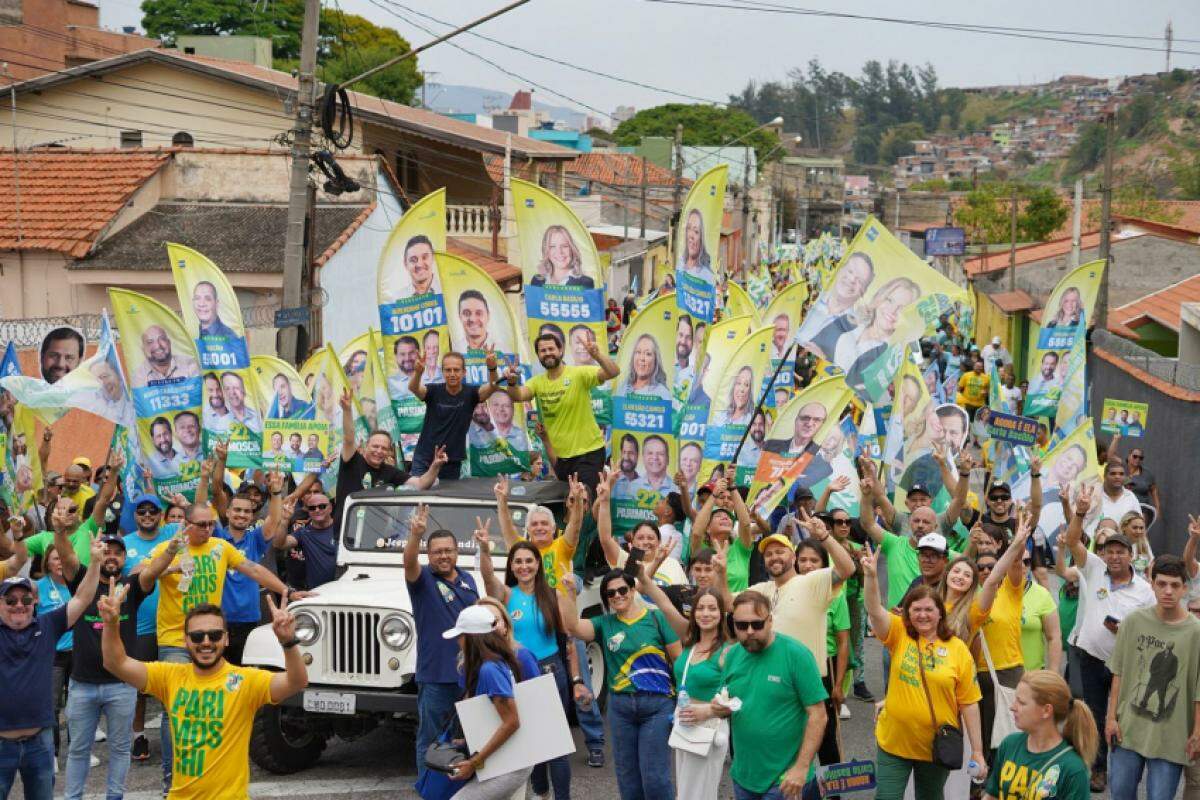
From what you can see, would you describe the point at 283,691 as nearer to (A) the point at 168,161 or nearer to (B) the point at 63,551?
(B) the point at 63,551

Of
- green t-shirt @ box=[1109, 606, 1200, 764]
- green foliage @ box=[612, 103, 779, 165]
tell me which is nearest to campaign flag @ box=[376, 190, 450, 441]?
green t-shirt @ box=[1109, 606, 1200, 764]

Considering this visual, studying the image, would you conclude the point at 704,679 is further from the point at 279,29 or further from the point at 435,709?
the point at 279,29

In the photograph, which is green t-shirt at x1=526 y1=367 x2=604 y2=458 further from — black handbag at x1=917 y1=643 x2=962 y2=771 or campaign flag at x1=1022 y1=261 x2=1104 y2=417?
campaign flag at x1=1022 y1=261 x2=1104 y2=417

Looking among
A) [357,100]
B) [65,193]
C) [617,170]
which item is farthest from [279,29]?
[65,193]

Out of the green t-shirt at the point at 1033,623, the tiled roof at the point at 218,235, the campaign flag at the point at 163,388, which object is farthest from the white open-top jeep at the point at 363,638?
the tiled roof at the point at 218,235

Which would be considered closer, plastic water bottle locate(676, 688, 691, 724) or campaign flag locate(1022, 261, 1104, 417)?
plastic water bottle locate(676, 688, 691, 724)

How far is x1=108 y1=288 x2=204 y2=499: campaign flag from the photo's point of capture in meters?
12.5

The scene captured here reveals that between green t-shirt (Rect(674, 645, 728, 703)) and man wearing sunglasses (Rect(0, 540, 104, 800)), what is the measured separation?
9.65 ft

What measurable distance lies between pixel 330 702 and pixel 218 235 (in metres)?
16.4

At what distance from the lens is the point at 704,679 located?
7.38 metres

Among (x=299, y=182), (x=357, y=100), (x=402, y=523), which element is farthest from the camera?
(x=357, y=100)

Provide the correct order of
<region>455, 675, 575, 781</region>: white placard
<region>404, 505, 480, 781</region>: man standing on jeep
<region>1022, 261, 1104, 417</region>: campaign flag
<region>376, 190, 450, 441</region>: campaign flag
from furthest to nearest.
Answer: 1. <region>1022, 261, 1104, 417</region>: campaign flag
2. <region>376, 190, 450, 441</region>: campaign flag
3. <region>404, 505, 480, 781</region>: man standing on jeep
4. <region>455, 675, 575, 781</region>: white placard

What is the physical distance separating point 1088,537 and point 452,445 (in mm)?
4930

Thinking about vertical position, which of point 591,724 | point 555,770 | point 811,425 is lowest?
point 591,724
